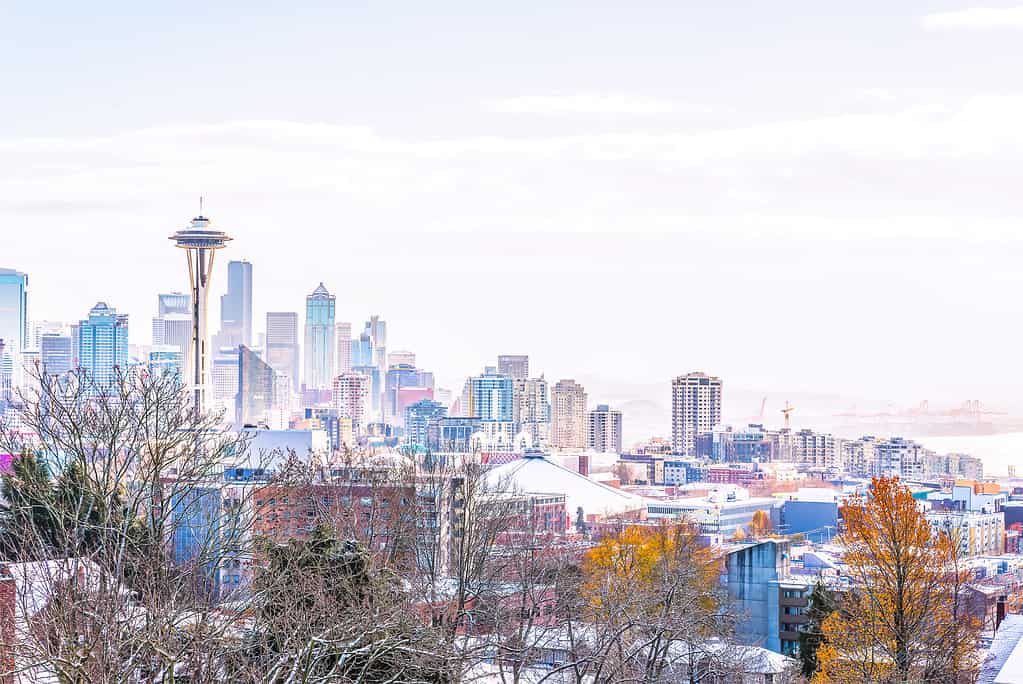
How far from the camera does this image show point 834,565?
6356cm

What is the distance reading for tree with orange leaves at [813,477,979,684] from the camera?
1869 centimetres

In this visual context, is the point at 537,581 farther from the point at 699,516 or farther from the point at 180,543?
the point at 699,516

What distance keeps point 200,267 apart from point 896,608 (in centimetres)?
8664

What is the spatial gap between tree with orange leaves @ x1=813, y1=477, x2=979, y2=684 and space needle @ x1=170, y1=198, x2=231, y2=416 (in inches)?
3146

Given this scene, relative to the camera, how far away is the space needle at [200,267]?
96750 mm

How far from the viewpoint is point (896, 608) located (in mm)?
18891

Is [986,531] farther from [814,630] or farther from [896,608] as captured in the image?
[896,608]

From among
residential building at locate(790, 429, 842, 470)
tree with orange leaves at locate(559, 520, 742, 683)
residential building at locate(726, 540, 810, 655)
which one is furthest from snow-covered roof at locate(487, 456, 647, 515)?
residential building at locate(790, 429, 842, 470)

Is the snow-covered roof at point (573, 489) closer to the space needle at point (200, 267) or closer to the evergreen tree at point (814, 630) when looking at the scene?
the space needle at point (200, 267)

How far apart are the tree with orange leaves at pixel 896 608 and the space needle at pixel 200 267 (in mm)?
79915

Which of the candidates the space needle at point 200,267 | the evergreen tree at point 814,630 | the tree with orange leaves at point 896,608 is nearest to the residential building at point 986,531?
the space needle at point 200,267

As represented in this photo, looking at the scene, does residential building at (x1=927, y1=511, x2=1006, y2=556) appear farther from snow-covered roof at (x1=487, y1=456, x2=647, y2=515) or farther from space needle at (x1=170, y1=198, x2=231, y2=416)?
space needle at (x1=170, y1=198, x2=231, y2=416)

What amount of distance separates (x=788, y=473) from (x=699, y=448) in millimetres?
35718

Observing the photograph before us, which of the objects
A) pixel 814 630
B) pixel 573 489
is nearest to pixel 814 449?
pixel 573 489
